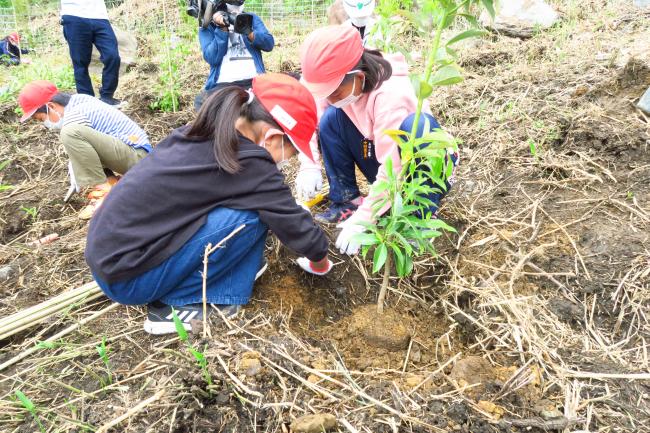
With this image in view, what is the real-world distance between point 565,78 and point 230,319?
10.1ft

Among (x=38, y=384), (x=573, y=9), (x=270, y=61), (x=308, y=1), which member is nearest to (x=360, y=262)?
(x=38, y=384)

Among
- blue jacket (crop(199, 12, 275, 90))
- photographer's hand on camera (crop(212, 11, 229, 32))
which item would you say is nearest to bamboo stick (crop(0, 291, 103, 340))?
blue jacket (crop(199, 12, 275, 90))

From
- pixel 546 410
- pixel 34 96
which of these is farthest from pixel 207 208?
pixel 34 96

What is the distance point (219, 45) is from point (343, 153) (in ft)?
5.77

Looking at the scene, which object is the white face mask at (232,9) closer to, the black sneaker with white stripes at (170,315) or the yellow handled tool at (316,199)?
the yellow handled tool at (316,199)

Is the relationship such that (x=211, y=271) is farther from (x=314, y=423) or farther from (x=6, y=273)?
(x=6, y=273)

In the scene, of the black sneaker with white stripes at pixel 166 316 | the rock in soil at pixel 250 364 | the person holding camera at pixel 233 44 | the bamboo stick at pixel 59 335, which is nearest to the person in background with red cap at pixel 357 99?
the rock in soil at pixel 250 364

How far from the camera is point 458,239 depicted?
2070 mm

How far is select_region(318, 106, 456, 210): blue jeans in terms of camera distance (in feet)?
7.38

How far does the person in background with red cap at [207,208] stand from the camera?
1497 mm

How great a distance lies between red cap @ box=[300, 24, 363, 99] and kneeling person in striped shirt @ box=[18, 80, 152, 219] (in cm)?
191

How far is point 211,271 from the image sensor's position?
1662 mm

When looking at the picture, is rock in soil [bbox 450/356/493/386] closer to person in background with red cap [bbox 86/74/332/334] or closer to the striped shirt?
person in background with red cap [bbox 86/74/332/334]

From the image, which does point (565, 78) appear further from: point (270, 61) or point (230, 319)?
point (270, 61)
